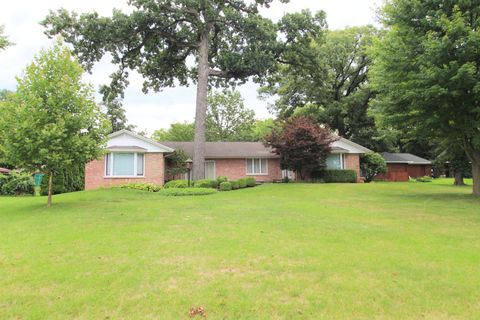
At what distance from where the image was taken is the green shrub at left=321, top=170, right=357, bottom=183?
2541cm

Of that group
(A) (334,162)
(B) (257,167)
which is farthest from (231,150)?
(A) (334,162)

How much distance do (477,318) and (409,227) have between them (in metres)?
4.98

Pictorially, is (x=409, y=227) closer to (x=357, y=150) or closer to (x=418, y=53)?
(x=418, y=53)

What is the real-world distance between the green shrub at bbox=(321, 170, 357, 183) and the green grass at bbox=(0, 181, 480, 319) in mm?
15989

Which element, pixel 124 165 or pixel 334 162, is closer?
pixel 124 165

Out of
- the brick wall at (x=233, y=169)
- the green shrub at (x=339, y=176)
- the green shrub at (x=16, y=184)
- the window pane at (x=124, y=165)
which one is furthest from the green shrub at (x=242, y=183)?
the green shrub at (x=16, y=184)

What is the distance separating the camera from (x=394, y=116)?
612 inches

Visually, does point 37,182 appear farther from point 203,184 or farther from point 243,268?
point 243,268

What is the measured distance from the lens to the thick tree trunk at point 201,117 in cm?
2273

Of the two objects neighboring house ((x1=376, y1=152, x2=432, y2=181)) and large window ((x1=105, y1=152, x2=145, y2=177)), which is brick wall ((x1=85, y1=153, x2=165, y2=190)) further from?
neighboring house ((x1=376, y1=152, x2=432, y2=181))

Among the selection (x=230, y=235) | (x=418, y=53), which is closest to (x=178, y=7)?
(x=418, y=53)

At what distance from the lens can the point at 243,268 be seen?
4.94m

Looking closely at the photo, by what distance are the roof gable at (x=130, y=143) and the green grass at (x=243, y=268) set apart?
12474 millimetres

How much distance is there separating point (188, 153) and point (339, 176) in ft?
41.7
